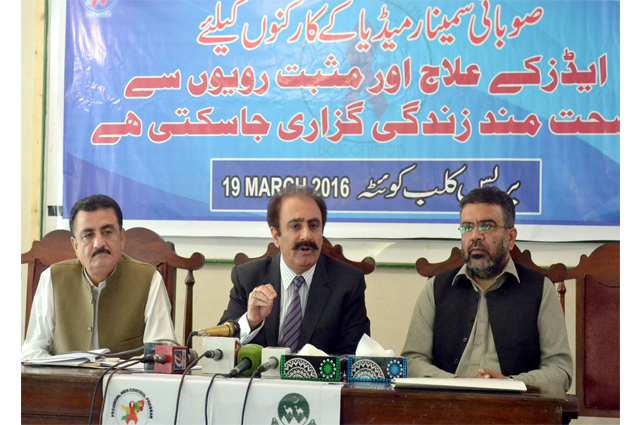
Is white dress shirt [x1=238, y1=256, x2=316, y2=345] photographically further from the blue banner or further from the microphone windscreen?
the blue banner

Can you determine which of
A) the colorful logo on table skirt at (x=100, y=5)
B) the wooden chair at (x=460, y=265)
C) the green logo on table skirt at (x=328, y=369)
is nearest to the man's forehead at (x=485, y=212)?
the wooden chair at (x=460, y=265)

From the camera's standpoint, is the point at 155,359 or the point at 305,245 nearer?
the point at 155,359

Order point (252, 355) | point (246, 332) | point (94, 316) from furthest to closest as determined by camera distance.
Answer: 1. point (94, 316)
2. point (246, 332)
3. point (252, 355)

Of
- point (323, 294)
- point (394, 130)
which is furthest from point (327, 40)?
point (323, 294)

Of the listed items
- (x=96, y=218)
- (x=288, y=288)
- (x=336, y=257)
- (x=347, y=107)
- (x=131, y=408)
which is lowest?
(x=131, y=408)

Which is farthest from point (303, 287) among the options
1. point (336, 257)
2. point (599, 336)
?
point (599, 336)

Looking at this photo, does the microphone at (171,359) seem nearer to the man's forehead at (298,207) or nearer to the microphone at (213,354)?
the microphone at (213,354)

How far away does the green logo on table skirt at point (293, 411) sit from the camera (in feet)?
5.48

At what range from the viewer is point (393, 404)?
5.44 ft

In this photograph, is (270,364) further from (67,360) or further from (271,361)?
(67,360)

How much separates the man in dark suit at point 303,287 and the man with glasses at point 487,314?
294 mm

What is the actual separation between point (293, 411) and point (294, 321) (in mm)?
963

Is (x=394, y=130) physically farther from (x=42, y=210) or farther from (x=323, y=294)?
(x=42, y=210)

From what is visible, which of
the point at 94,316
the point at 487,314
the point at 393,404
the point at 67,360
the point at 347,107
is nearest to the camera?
the point at 393,404
